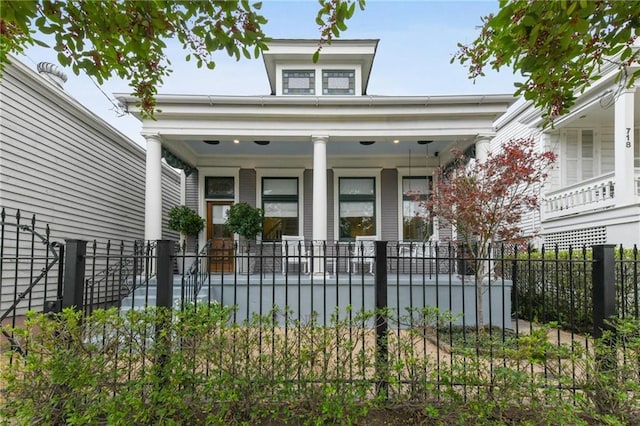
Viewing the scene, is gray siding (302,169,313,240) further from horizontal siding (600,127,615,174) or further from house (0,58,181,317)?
horizontal siding (600,127,615,174)

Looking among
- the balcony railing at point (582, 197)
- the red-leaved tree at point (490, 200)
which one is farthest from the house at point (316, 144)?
the balcony railing at point (582, 197)

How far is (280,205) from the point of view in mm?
9977

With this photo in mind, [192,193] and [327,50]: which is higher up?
[327,50]

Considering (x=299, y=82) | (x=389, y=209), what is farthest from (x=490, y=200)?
(x=299, y=82)

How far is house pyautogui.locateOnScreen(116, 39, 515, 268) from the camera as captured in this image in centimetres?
738

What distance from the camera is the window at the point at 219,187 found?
9.91 meters

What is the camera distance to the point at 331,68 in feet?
30.5

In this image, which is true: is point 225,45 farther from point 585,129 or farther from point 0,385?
point 585,129

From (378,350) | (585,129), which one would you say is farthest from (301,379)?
(585,129)

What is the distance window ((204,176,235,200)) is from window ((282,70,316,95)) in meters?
3.04

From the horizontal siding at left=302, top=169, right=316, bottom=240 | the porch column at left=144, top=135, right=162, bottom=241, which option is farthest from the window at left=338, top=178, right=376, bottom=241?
the porch column at left=144, top=135, right=162, bottom=241

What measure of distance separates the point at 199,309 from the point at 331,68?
8.05m

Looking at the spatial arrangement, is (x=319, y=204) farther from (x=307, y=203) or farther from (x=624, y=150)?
(x=624, y=150)

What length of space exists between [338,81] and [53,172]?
6.93m
